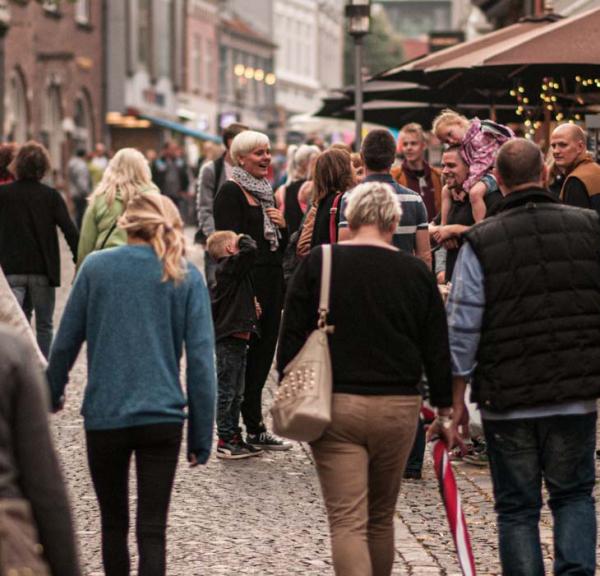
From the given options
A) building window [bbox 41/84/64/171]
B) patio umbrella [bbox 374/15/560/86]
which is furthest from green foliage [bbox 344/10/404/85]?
patio umbrella [bbox 374/15/560/86]

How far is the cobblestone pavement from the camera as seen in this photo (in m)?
7.66

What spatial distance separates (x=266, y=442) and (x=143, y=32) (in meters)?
48.9

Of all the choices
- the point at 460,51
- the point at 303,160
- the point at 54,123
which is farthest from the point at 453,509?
the point at 54,123

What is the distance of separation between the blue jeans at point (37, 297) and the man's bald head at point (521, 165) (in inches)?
285

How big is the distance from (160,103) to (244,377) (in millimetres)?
51794

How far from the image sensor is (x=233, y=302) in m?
10.4

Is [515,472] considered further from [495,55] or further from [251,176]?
[495,55]

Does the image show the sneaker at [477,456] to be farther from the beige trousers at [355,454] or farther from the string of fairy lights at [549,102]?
the string of fairy lights at [549,102]

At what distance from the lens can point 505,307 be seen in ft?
21.3

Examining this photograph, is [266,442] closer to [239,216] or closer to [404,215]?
[239,216]

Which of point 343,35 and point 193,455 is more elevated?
point 343,35

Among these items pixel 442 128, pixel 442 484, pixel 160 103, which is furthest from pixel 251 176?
pixel 160 103

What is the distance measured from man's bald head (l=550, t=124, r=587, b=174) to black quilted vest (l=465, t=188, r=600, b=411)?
13.4ft

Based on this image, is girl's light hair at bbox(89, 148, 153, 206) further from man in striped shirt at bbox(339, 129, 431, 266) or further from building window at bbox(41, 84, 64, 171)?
building window at bbox(41, 84, 64, 171)
